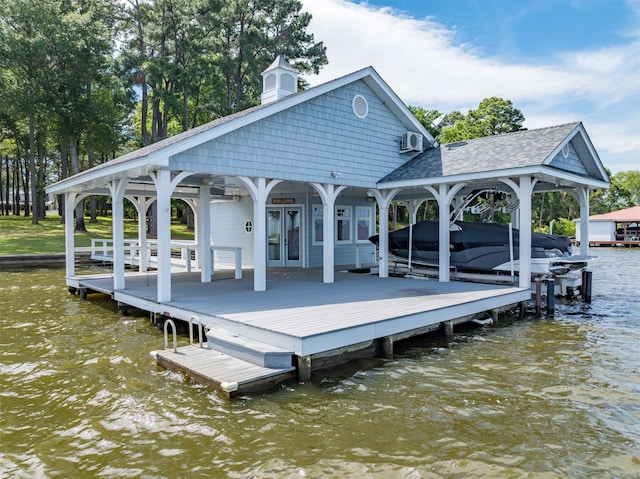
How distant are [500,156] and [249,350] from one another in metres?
7.86

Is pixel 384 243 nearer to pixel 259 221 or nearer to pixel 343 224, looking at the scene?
pixel 343 224

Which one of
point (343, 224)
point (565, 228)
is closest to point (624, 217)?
point (565, 228)

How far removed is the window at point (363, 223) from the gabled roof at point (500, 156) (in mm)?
3572

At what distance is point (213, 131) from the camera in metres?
8.88

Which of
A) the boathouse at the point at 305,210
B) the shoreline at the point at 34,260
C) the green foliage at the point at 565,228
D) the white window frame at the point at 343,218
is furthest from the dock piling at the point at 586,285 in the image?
the green foliage at the point at 565,228

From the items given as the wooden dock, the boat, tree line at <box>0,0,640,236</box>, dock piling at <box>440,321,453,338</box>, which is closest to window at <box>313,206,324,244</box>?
the boat

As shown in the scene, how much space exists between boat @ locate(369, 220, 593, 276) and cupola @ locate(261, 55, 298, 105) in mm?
5125

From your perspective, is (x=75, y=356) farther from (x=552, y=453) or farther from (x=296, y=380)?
(x=552, y=453)

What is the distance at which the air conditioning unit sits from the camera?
13164mm

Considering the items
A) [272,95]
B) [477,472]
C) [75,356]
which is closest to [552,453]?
[477,472]

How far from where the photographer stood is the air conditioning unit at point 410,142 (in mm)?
13164

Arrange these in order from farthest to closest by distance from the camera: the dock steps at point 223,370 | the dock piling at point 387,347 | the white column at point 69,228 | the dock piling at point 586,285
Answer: the white column at point 69,228, the dock piling at point 586,285, the dock piling at point 387,347, the dock steps at point 223,370

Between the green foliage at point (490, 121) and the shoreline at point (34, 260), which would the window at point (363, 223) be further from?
the green foliage at point (490, 121)

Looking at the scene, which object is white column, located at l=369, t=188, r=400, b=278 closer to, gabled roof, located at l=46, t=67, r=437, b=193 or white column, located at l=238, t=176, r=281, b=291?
gabled roof, located at l=46, t=67, r=437, b=193
